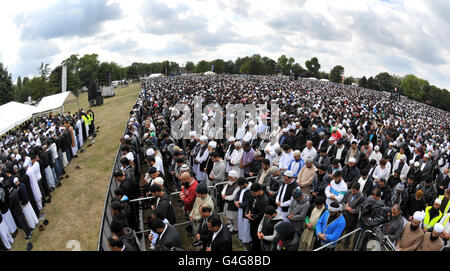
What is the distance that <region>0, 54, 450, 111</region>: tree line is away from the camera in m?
54.0

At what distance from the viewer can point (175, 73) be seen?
7950 cm

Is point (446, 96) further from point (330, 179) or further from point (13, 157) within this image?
point (13, 157)

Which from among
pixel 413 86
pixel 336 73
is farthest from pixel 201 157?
pixel 413 86

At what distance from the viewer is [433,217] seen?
204 inches

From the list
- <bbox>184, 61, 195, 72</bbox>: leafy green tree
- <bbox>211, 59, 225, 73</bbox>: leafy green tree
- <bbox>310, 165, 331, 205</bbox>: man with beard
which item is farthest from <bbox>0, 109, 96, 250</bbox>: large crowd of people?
<bbox>184, 61, 195, 72</bbox>: leafy green tree

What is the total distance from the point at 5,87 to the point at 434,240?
59.7 m

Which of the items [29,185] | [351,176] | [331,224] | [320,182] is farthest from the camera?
[29,185]

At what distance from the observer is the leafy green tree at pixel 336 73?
8025 centimetres

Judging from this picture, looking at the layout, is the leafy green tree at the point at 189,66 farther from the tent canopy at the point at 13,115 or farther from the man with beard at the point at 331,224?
the man with beard at the point at 331,224

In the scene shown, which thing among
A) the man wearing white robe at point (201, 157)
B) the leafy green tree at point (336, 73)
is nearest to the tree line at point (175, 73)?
the leafy green tree at point (336, 73)

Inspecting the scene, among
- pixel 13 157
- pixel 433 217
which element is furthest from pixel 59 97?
pixel 433 217

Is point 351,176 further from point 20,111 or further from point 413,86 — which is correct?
point 413,86

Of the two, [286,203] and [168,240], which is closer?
[168,240]
